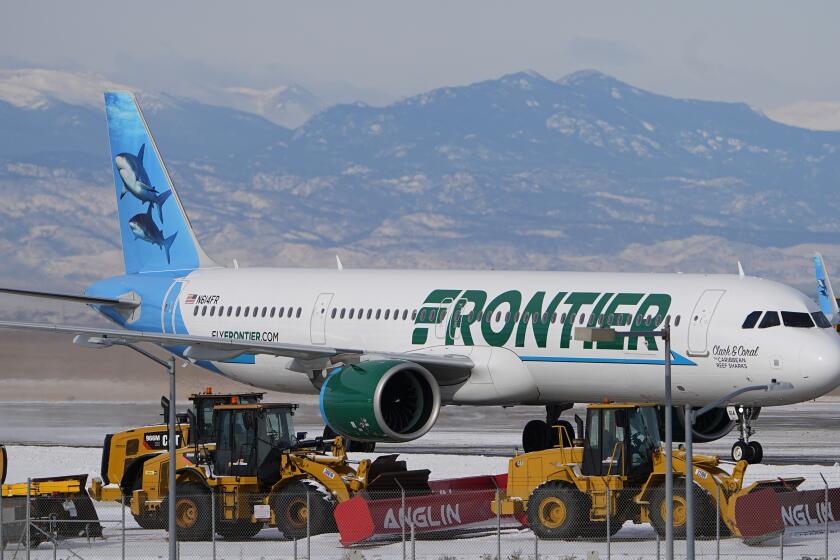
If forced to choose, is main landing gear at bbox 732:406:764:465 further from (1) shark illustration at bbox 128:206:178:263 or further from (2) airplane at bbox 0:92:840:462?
(1) shark illustration at bbox 128:206:178:263

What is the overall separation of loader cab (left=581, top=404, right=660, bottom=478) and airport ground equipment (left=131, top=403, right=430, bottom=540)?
3265 mm

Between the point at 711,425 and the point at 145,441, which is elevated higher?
the point at 711,425

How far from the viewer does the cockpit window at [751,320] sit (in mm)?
35906

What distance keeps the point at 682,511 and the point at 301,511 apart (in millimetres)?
6053

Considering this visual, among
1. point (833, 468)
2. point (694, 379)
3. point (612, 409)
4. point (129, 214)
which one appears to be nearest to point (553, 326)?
point (694, 379)

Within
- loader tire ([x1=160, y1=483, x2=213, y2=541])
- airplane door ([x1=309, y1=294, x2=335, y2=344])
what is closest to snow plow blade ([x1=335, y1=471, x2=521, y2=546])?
loader tire ([x1=160, y1=483, x2=213, y2=541])

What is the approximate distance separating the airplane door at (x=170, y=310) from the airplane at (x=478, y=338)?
0.04m

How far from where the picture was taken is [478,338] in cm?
3941

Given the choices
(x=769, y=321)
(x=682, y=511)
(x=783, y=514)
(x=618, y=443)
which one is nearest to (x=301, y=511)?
(x=618, y=443)

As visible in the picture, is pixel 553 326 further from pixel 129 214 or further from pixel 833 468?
pixel 129 214

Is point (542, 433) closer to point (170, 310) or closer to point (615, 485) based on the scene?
point (170, 310)

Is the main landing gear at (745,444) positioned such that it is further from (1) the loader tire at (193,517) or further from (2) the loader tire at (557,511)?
(1) the loader tire at (193,517)

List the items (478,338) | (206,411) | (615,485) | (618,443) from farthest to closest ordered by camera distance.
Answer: (478,338)
(206,411)
(618,443)
(615,485)

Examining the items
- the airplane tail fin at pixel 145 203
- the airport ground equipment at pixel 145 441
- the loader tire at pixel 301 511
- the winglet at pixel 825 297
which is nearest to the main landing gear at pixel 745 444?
the airport ground equipment at pixel 145 441
